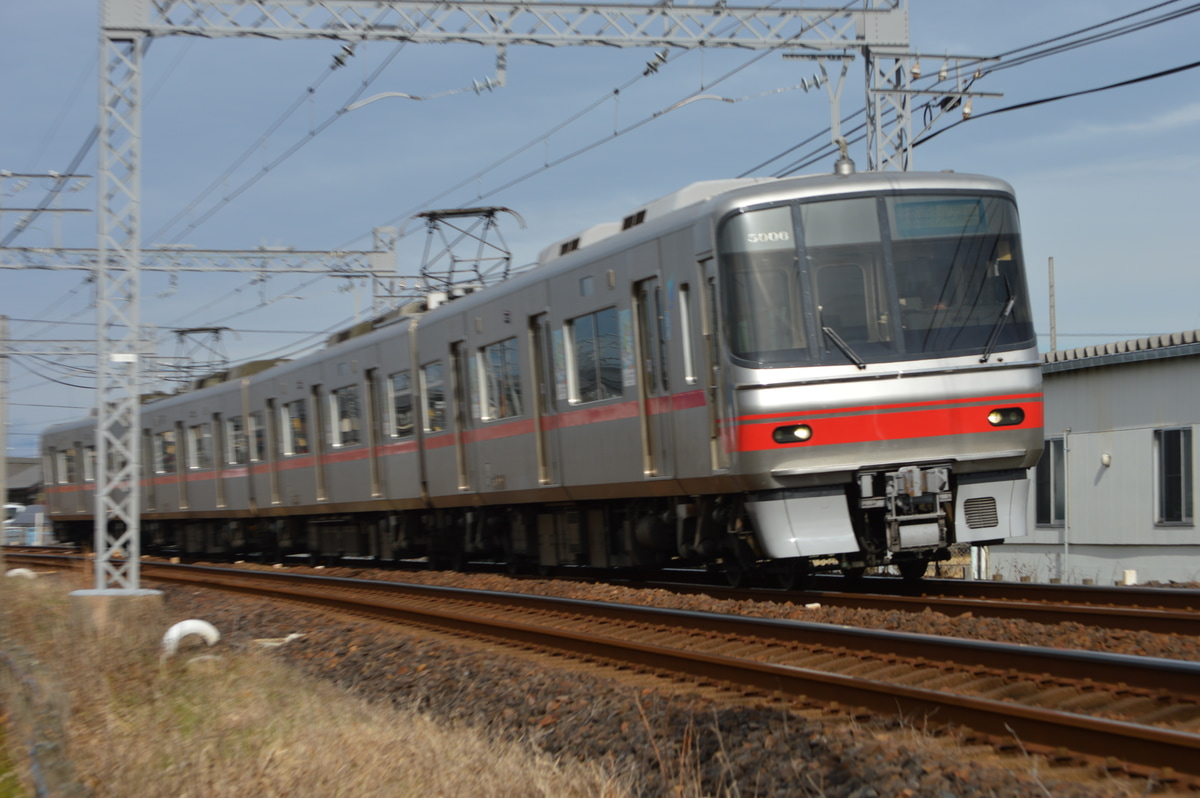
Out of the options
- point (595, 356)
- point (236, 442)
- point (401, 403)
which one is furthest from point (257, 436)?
point (595, 356)

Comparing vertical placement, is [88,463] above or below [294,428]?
below

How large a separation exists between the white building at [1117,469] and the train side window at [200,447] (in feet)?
46.3

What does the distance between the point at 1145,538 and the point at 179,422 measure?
1771 cm

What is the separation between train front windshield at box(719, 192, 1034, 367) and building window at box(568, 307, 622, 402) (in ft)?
A: 7.00

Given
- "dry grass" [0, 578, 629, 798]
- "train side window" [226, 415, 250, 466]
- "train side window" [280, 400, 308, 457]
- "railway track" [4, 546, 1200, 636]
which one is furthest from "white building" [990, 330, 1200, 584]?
"train side window" [226, 415, 250, 466]

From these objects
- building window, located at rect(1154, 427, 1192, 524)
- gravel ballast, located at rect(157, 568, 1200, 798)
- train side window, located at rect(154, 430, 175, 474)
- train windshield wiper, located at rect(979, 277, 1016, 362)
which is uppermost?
train windshield wiper, located at rect(979, 277, 1016, 362)

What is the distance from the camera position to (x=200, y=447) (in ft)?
78.3

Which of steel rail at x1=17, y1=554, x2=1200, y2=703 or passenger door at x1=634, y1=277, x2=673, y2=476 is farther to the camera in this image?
passenger door at x1=634, y1=277, x2=673, y2=476

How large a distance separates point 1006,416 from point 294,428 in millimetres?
13051

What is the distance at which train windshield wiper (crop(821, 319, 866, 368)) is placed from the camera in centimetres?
900

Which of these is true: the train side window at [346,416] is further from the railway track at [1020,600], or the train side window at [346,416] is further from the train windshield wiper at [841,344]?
the train windshield wiper at [841,344]

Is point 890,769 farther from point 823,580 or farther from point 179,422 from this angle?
point 179,422

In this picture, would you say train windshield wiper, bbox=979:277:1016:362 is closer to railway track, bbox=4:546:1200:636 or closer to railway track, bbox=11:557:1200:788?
railway track, bbox=4:546:1200:636

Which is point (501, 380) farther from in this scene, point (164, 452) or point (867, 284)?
point (164, 452)
